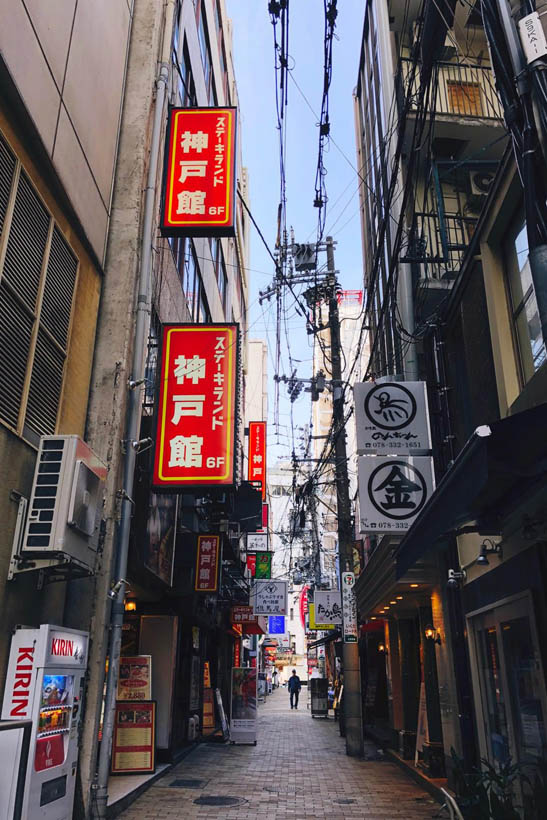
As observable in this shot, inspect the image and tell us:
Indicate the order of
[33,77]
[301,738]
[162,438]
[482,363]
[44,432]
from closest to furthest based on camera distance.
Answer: [33,77] < [44,432] < [482,363] < [162,438] < [301,738]

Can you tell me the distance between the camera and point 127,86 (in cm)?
1167

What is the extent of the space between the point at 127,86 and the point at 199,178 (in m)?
2.37

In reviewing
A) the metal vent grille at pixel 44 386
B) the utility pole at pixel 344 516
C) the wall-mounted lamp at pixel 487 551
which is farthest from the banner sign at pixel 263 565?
the metal vent grille at pixel 44 386

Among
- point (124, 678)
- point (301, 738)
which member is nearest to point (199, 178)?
point (124, 678)

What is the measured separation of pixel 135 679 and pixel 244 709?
7.08 metres

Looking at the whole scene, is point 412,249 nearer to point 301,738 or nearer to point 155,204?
point 155,204

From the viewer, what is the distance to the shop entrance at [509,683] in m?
6.82

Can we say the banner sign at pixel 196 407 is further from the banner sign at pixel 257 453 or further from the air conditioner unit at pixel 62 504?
the banner sign at pixel 257 453

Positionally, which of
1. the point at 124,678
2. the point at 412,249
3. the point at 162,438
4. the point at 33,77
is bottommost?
the point at 124,678

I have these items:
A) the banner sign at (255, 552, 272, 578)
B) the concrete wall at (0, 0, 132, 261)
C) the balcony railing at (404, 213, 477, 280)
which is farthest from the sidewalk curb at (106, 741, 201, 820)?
the banner sign at (255, 552, 272, 578)

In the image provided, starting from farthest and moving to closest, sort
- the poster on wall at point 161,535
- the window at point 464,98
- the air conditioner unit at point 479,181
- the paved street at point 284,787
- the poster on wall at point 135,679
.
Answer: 1. the window at point 464,98
2. the air conditioner unit at point 479,181
3. the poster on wall at point 135,679
4. the poster on wall at point 161,535
5. the paved street at point 284,787

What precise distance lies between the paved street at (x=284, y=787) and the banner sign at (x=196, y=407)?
490cm

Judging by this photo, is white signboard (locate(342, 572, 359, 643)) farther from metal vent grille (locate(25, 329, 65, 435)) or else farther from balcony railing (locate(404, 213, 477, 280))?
metal vent grille (locate(25, 329, 65, 435))

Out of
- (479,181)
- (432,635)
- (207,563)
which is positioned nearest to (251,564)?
(207,563)
